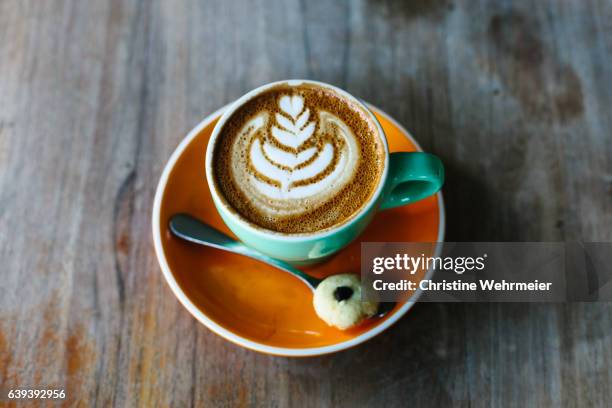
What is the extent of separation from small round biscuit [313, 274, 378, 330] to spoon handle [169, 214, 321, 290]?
0.03m

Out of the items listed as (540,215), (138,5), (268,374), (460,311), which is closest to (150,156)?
(138,5)

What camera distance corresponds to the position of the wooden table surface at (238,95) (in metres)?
1.04

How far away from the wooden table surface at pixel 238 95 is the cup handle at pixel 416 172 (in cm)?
22

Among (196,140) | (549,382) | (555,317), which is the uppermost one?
(196,140)

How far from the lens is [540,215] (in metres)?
1.16

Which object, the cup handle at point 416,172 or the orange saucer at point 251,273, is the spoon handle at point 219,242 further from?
the cup handle at point 416,172

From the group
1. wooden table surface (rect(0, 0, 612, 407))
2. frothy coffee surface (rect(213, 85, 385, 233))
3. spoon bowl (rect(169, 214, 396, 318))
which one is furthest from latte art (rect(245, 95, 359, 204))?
wooden table surface (rect(0, 0, 612, 407))

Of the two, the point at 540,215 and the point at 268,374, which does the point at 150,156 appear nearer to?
the point at 268,374

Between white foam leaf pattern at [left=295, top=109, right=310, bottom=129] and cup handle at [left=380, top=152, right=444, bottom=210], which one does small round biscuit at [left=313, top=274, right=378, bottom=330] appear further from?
white foam leaf pattern at [left=295, top=109, right=310, bottom=129]

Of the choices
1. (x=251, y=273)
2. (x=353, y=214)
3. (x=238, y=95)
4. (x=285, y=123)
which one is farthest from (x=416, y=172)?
(x=238, y=95)

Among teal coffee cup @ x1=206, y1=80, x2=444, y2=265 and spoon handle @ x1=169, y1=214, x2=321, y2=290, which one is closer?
teal coffee cup @ x1=206, y1=80, x2=444, y2=265

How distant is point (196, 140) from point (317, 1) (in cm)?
50

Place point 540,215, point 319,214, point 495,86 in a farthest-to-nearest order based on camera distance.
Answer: point 495,86
point 540,215
point 319,214

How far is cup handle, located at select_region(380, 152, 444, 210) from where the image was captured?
919 mm
